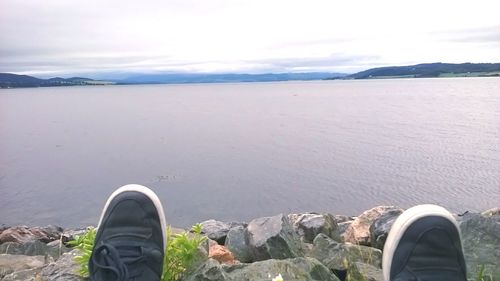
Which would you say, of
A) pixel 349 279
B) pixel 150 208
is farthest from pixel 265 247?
pixel 150 208

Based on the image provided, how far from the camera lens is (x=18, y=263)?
16.8 ft

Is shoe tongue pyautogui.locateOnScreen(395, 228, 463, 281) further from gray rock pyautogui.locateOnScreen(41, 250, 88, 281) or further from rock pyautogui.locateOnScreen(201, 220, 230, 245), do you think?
rock pyautogui.locateOnScreen(201, 220, 230, 245)

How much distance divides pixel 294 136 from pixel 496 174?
1691cm

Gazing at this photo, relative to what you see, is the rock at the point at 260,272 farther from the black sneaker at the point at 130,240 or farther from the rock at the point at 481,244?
the rock at the point at 481,244

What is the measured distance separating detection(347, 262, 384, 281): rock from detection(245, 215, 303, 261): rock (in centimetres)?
136

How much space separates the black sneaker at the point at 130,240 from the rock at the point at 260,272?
1.20ft

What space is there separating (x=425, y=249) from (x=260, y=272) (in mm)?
1258

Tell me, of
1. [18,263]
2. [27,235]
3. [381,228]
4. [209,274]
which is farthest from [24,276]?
[27,235]

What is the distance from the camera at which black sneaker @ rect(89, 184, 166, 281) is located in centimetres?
327

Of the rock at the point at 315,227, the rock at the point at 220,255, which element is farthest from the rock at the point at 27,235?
the rock at the point at 220,255

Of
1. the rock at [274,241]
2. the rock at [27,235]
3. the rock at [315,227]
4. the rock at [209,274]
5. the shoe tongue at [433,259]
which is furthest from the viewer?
the rock at [27,235]

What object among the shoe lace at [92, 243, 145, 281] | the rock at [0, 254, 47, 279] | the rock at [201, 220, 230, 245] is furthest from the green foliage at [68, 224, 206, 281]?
the rock at [201, 220, 230, 245]

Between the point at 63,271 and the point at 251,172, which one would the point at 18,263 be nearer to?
the point at 63,271

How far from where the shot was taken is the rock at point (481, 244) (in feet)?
14.1
